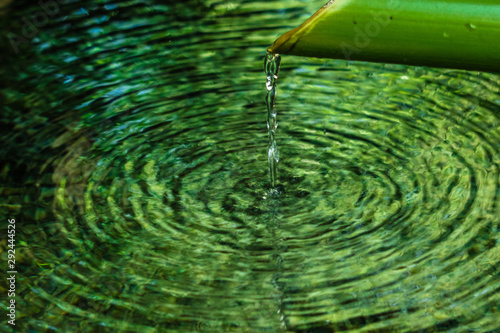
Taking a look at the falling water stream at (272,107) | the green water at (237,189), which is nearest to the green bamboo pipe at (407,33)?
the green water at (237,189)

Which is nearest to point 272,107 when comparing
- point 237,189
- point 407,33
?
point 237,189

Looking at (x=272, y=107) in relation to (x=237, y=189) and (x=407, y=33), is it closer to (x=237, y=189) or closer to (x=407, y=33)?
(x=237, y=189)

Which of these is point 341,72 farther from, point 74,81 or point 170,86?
point 74,81

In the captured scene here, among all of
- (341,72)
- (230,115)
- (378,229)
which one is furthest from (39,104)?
(378,229)

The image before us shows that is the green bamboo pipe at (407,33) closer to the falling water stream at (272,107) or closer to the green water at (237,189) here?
the green water at (237,189)

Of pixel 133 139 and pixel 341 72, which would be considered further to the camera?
pixel 341 72

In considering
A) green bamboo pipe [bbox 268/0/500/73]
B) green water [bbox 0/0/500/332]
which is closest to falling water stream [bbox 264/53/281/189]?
green water [bbox 0/0/500/332]
